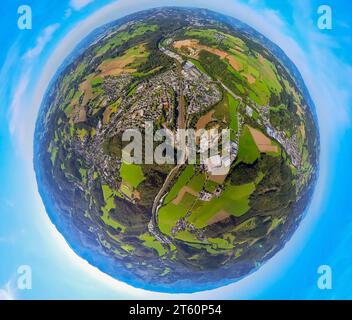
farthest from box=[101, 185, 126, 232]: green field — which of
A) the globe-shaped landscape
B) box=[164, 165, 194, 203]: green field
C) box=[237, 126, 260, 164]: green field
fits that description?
box=[237, 126, 260, 164]: green field

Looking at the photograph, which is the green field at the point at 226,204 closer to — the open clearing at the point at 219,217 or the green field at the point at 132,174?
the open clearing at the point at 219,217

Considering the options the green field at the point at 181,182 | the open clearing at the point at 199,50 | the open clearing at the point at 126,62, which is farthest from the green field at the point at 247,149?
the open clearing at the point at 126,62

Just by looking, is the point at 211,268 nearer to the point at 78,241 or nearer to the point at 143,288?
the point at 143,288

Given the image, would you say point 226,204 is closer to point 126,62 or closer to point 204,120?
point 204,120

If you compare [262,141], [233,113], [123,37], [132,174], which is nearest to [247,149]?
[262,141]

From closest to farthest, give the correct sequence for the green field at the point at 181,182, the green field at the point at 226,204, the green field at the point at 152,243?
1. the green field at the point at 181,182
2. the green field at the point at 226,204
3. the green field at the point at 152,243

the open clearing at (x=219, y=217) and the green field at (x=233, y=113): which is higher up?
the green field at (x=233, y=113)

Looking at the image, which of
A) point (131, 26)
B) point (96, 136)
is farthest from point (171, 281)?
point (131, 26)

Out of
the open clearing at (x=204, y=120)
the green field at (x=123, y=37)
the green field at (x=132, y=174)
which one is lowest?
the green field at (x=132, y=174)
